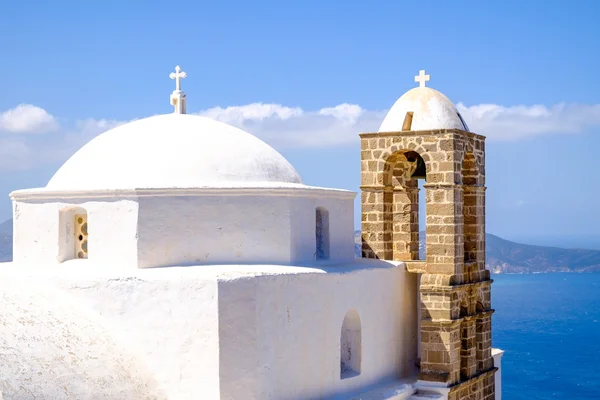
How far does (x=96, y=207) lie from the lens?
11.1 m

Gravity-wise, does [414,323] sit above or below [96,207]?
below

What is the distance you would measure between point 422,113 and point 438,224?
184 cm

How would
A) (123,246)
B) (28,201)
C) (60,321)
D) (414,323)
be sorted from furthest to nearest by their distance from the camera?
1. (414,323)
2. (28,201)
3. (123,246)
4. (60,321)

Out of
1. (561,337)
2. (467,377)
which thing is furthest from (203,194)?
(561,337)

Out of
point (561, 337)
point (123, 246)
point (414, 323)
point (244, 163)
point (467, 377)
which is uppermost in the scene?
point (244, 163)

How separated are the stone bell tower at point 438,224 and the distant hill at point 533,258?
105 m

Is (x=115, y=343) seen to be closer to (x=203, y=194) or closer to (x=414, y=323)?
(x=203, y=194)

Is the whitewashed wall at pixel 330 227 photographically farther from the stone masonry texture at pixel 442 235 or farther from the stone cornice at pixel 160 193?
the stone masonry texture at pixel 442 235

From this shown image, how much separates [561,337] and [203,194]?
56.3 m

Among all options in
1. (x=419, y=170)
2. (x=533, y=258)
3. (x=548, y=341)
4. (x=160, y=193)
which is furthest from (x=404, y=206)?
(x=533, y=258)

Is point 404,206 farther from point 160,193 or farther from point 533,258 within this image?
point 533,258

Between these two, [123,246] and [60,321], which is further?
[123,246]

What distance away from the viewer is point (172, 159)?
11688mm

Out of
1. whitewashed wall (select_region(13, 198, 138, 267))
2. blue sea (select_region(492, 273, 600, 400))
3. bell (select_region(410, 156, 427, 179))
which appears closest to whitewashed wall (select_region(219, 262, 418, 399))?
whitewashed wall (select_region(13, 198, 138, 267))
